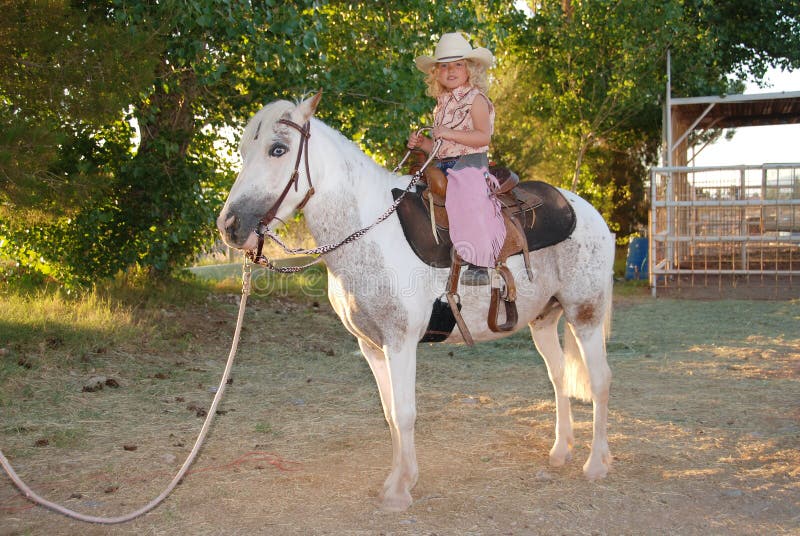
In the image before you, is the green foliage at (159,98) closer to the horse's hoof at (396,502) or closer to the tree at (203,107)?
the tree at (203,107)

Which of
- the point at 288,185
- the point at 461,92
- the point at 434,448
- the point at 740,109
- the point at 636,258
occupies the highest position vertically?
the point at 740,109

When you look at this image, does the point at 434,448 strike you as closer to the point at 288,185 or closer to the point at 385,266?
the point at 385,266

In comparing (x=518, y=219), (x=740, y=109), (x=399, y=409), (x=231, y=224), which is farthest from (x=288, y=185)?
(x=740, y=109)

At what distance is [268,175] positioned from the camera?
3.22 m

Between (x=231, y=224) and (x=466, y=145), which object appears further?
(x=466, y=145)

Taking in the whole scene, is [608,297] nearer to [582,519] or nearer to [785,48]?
[582,519]

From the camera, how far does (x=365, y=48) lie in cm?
956

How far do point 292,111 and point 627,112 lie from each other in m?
16.9

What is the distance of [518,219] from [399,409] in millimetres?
1436

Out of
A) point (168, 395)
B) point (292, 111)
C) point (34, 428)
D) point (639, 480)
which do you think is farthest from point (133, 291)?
point (639, 480)

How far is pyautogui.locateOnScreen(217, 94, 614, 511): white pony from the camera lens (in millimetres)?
3252

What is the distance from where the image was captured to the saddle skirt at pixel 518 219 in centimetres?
373

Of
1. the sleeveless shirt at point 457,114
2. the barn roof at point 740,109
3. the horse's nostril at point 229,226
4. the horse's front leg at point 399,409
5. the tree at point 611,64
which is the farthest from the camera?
the tree at point 611,64

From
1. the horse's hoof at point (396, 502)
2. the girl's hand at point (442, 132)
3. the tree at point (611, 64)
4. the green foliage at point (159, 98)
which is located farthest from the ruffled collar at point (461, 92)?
the tree at point (611, 64)
